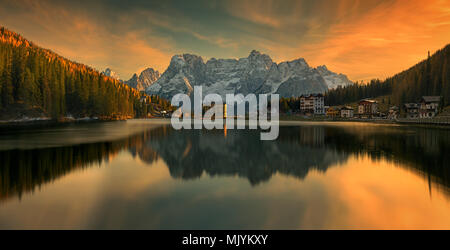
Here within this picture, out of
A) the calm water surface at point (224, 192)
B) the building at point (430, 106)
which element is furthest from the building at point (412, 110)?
the calm water surface at point (224, 192)

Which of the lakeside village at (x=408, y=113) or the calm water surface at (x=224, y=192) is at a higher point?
the lakeside village at (x=408, y=113)

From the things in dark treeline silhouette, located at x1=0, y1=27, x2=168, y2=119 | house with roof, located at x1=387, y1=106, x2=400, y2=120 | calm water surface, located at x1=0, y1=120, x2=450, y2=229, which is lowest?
calm water surface, located at x1=0, y1=120, x2=450, y2=229

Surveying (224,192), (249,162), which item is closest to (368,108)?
(249,162)

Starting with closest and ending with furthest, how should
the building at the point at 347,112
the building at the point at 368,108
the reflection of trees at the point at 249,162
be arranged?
the reflection of trees at the point at 249,162 → the building at the point at 368,108 → the building at the point at 347,112

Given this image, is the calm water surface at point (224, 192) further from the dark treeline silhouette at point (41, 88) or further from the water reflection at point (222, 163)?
the dark treeline silhouette at point (41, 88)

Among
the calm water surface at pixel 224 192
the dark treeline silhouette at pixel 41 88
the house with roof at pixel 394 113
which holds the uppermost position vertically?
the dark treeline silhouette at pixel 41 88

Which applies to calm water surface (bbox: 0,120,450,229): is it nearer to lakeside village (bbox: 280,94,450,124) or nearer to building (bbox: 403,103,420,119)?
lakeside village (bbox: 280,94,450,124)

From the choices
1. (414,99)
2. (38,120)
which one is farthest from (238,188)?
(414,99)

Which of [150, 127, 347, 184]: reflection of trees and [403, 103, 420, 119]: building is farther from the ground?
[403, 103, 420, 119]: building

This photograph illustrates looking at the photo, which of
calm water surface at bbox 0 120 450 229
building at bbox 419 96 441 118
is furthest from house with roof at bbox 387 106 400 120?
calm water surface at bbox 0 120 450 229

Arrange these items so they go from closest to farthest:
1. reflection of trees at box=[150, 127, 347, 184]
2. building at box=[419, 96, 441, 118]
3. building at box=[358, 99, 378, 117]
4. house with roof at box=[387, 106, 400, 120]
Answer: reflection of trees at box=[150, 127, 347, 184] → building at box=[419, 96, 441, 118] → house with roof at box=[387, 106, 400, 120] → building at box=[358, 99, 378, 117]

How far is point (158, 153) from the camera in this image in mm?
31656

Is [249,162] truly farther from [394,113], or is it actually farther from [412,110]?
[394,113]

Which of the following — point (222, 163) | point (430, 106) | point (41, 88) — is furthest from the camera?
point (430, 106)
